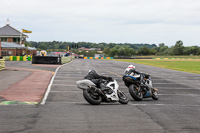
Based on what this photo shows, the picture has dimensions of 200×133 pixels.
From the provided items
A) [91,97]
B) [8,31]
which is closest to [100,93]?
[91,97]

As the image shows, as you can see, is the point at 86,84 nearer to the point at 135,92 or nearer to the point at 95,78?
the point at 95,78

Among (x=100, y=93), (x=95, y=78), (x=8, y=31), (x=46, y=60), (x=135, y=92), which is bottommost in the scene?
(x=46, y=60)

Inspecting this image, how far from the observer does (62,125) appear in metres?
7.75

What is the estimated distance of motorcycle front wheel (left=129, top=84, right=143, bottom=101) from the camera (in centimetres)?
1250

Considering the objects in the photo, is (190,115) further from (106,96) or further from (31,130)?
(31,130)

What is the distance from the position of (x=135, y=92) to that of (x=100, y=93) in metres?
2.05

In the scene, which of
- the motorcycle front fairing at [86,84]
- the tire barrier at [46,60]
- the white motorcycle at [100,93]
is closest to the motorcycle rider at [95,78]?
the white motorcycle at [100,93]

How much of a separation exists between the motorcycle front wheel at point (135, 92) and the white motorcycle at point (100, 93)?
Answer: 74 centimetres

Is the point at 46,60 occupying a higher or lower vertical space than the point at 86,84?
lower

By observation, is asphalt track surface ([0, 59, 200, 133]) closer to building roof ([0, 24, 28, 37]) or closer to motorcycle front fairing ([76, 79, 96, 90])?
motorcycle front fairing ([76, 79, 96, 90])

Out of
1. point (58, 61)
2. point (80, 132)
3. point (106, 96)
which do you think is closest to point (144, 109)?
point (106, 96)

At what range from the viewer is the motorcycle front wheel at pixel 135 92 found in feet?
41.0

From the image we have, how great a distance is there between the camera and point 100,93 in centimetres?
1113

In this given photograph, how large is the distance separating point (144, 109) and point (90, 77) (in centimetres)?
217
